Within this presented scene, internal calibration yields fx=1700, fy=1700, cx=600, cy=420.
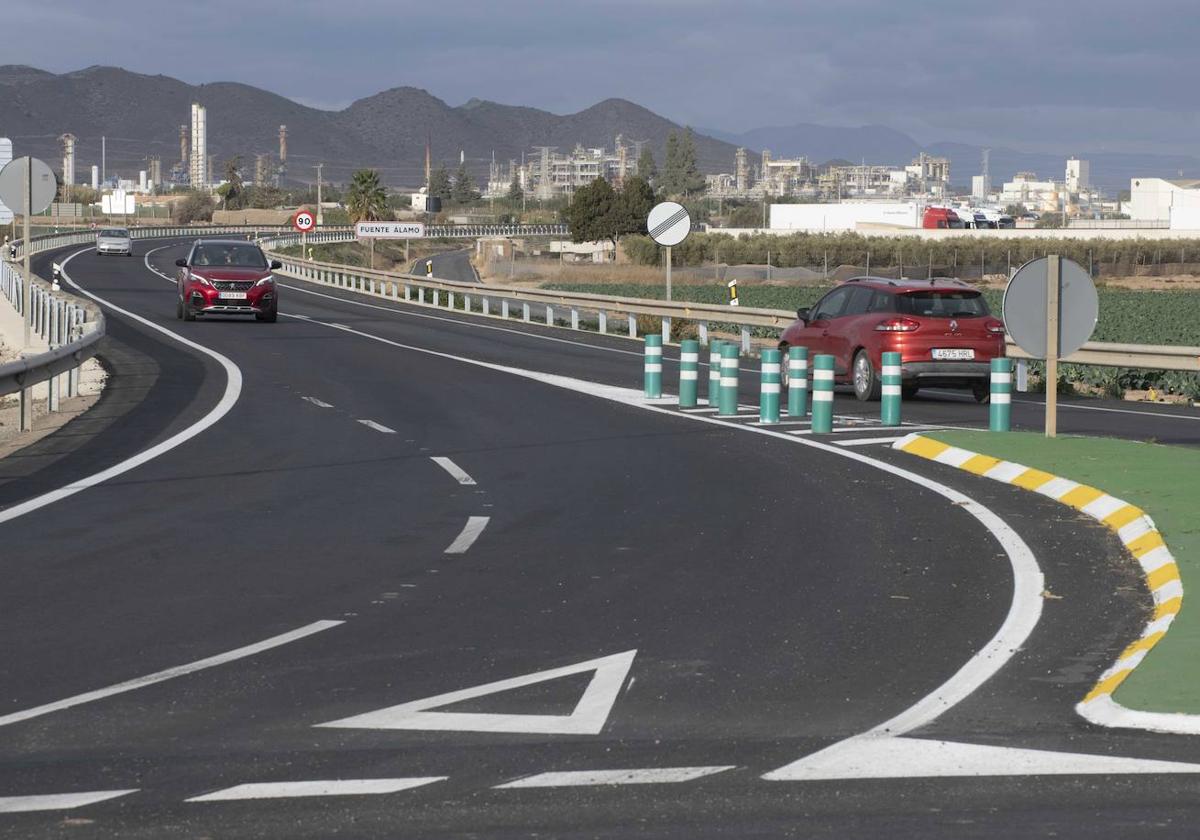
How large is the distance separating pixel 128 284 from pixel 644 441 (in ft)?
158

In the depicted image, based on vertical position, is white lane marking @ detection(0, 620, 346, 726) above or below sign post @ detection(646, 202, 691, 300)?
below

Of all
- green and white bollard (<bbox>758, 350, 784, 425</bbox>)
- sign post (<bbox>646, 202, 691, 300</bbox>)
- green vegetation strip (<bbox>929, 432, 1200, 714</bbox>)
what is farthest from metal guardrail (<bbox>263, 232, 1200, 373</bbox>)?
green vegetation strip (<bbox>929, 432, 1200, 714</bbox>)

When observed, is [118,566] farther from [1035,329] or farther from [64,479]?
[1035,329]

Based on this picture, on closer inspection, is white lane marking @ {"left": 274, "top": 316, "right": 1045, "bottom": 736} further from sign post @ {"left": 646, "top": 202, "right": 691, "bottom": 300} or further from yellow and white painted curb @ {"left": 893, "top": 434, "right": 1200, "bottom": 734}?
sign post @ {"left": 646, "top": 202, "right": 691, "bottom": 300}

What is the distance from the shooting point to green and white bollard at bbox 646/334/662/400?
22.1 meters

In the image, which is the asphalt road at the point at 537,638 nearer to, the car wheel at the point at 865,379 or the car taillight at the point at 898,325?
the car taillight at the point at 898,325

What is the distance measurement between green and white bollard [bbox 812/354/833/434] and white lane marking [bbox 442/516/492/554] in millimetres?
6953

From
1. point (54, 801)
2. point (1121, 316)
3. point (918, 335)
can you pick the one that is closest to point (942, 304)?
point (918, 335)

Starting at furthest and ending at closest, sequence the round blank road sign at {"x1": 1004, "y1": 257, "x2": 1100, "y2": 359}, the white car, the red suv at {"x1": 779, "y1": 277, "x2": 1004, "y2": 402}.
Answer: the white car < the red suv at {"x1": 779, "y1": 277, "x2": 1004, "y2": 402} < the round blank road sign at {"x1": 1004, "y1": 257, "x2": 1100, "y2": 359}

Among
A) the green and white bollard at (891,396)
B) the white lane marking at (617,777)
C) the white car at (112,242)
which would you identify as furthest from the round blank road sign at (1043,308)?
the white car at (112,242)

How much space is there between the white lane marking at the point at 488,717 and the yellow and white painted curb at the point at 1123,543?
75.0 inches

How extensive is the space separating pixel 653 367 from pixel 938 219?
132601 mm

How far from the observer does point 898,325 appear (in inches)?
890

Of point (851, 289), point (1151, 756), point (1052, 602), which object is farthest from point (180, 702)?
point (851, 289)
